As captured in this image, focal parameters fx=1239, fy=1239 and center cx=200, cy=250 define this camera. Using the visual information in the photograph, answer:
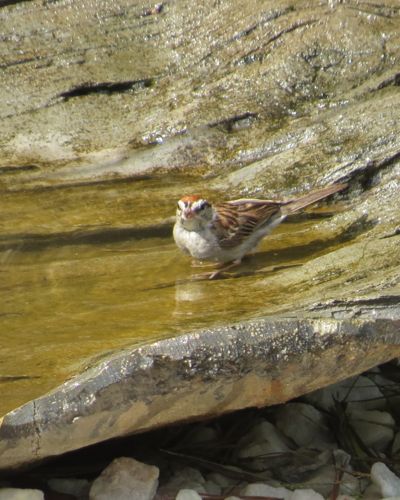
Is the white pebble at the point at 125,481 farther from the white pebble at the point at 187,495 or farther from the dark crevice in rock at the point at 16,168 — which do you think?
the dark crevice in rock at the point at 16,168

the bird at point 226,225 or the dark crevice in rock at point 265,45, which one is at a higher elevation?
the dark crevice in rock at point 265,45

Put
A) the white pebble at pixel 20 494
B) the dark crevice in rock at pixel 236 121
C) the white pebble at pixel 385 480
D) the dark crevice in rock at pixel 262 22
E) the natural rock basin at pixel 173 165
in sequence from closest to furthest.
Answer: the white pebble at pixel 20 494, the white pebble at pixel 385 480, the natural rock basin at pixel 173 165, the dark crevice in rock at pixel 236 121, the dark crevice in rock at pixel 262 22

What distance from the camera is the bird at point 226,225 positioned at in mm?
5527

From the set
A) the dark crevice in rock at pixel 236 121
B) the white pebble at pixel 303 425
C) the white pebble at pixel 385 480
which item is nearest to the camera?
the white pebble at pixel 385 480

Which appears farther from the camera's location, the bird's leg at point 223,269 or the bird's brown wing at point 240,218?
the bird's brown wing at point 240,218

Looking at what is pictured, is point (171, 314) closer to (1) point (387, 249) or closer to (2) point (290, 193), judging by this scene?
(1) point (387, 249)

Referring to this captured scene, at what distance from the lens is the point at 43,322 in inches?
183

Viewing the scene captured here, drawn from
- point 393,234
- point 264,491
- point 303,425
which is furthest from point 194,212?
point 264,491

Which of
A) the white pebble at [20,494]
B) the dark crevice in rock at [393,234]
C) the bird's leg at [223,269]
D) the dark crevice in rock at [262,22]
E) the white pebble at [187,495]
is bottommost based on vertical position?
the white pebble at [187,495]

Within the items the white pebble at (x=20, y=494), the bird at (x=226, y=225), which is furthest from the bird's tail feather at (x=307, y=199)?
the white pebble at (x=20, y=494)

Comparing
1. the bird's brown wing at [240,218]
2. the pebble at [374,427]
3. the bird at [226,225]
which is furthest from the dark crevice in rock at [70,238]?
the pebble at [374,427]

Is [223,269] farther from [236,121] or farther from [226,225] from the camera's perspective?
[236,121]

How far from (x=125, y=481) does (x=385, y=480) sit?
94 centimetres

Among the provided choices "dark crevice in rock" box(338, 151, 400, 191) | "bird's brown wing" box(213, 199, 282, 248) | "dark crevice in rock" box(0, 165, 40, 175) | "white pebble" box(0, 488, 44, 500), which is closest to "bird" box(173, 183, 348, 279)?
"bird's brown wing" box(213, 199, 282, 248)
